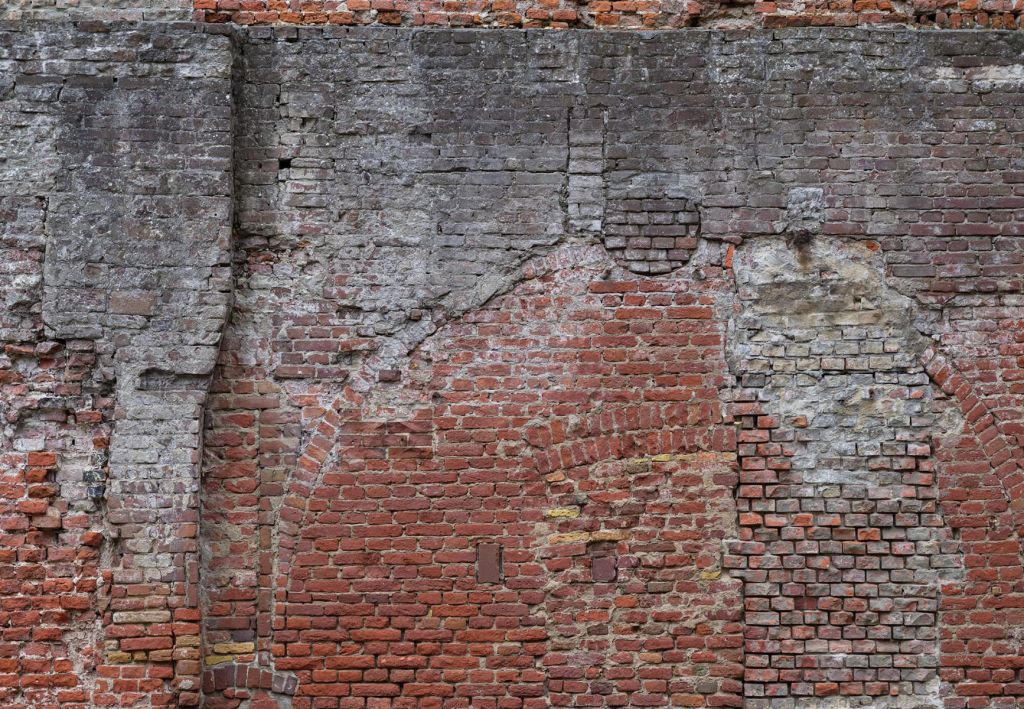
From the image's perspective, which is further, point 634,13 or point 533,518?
point 634,13

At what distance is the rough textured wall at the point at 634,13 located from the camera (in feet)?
16.1

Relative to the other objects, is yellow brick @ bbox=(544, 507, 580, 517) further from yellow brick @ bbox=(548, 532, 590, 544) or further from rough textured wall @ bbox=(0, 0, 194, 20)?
rough textured wall @ bbox=(0, 0, 194, 20)

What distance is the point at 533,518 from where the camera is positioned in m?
4.68

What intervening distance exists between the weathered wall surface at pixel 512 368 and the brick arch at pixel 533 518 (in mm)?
15

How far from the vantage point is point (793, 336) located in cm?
478

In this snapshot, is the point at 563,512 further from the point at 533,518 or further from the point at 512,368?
the point at 512,368

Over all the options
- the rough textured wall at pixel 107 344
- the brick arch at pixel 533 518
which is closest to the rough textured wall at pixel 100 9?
the rough textured wall at pixel 107 344

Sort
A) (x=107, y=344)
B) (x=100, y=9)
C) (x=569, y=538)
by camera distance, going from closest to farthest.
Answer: (x=107, y=344), (x=569, y=538), (x=100, y=9)

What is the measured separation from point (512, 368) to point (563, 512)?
74 centimetres

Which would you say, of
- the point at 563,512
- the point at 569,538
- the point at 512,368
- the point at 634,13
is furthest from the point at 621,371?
the point at 634,13

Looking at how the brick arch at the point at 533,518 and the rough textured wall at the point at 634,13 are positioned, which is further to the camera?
the rough textured wall at the point at 634,13

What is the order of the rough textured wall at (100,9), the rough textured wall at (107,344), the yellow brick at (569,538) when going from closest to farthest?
the rough textured wall at (107,344)
the yellow brick at (569,538)
the rough textured wall at (100,9)

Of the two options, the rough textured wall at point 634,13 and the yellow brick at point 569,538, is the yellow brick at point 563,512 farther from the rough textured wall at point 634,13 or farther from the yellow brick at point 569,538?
the rough textured wall at point 634,13

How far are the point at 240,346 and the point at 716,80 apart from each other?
8.83 feet
